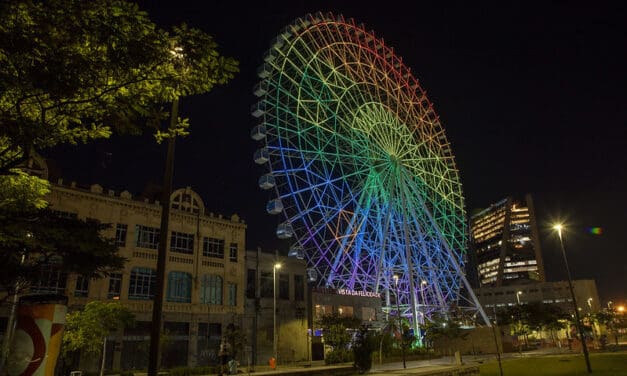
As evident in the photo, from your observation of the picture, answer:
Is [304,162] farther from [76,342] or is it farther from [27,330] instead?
[27,330]

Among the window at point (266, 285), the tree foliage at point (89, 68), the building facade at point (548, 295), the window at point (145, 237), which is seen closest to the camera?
the tree foliage at point (89, 68)

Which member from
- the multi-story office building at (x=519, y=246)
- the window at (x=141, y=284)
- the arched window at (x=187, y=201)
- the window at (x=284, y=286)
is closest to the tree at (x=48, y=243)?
the window at (x=141, y=284)

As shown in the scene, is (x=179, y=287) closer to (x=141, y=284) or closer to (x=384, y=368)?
(x=141, y=284)

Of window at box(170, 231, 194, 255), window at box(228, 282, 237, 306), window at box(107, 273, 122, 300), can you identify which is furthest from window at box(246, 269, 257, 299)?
window at box(107, 273, 122, 300)

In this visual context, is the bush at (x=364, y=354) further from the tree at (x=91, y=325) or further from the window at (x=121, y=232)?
the window at (x=121, y=232)

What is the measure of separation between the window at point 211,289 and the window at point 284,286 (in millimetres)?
8420

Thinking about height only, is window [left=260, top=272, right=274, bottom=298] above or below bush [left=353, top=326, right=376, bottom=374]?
above

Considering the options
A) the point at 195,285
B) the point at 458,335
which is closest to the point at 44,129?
the point at 195,285

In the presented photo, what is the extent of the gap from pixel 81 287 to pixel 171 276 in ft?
25.5

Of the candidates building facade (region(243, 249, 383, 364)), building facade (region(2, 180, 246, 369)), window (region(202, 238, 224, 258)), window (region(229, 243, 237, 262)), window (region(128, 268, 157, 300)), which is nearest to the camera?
building facade (region(2, 180, 246, 369))

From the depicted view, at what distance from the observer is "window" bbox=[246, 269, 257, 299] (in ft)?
158

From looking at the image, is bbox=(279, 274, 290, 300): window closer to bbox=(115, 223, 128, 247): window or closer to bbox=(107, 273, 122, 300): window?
bbox=(107, 273, 122, 300): window

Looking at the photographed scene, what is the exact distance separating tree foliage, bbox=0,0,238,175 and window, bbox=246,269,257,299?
37965mm

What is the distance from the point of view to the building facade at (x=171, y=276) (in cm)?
3672
